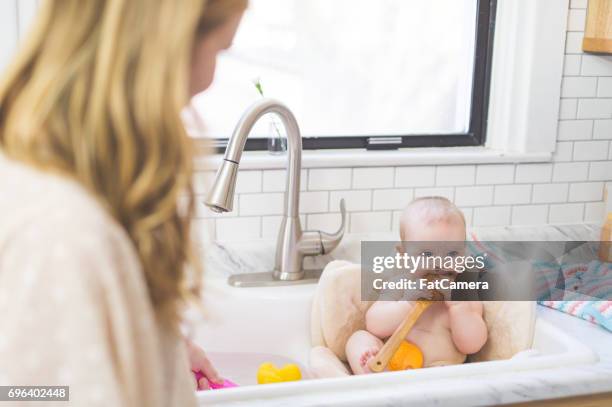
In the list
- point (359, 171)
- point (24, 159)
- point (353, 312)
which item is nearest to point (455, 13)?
point (359, 171)

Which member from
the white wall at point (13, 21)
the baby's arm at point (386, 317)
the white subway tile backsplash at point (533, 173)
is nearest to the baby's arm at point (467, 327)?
the baby's arm at point (386, 317)

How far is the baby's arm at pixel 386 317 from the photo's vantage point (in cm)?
170

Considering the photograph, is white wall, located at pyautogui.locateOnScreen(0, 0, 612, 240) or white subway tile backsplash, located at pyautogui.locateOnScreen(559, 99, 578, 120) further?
white subway tile backsplash, located at pyautogui.locateOnScreen(559, 99, 578, 120)

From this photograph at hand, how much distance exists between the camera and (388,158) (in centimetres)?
197

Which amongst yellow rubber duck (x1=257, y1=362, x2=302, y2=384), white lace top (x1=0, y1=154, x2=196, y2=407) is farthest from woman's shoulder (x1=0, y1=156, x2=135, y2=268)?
yellow rubber duck (x1=257, y1=362, x2=302, y2=384)

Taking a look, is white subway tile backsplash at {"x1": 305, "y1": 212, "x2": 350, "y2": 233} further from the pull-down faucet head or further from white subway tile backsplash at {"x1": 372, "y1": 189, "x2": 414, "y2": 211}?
the pull-down faucet head

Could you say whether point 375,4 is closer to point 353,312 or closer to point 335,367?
point 353,312

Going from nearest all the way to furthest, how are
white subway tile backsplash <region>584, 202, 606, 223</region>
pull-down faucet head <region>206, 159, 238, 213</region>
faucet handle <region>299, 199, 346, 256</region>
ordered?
1. pull-down faucet head <region>206, 159, 238, 213</region>
2. faucet handle <region>299, 199, 346, 256</region>
3. white subway tile backsplash <region>584, 202, 606, 223</region>

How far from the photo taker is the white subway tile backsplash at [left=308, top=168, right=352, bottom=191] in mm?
1935

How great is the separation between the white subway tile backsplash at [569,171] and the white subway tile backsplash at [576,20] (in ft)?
1.20

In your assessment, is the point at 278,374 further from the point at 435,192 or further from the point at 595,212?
the point at 595,212

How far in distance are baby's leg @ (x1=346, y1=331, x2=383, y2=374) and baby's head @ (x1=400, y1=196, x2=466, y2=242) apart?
0.80 ft

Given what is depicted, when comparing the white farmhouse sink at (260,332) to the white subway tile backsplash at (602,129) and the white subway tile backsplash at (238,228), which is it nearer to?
the white subway tile backsplash at (238,228)

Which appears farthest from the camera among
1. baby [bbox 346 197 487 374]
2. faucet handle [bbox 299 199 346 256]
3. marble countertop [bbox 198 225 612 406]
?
faucet handle [bbox 299 199 346 256]
